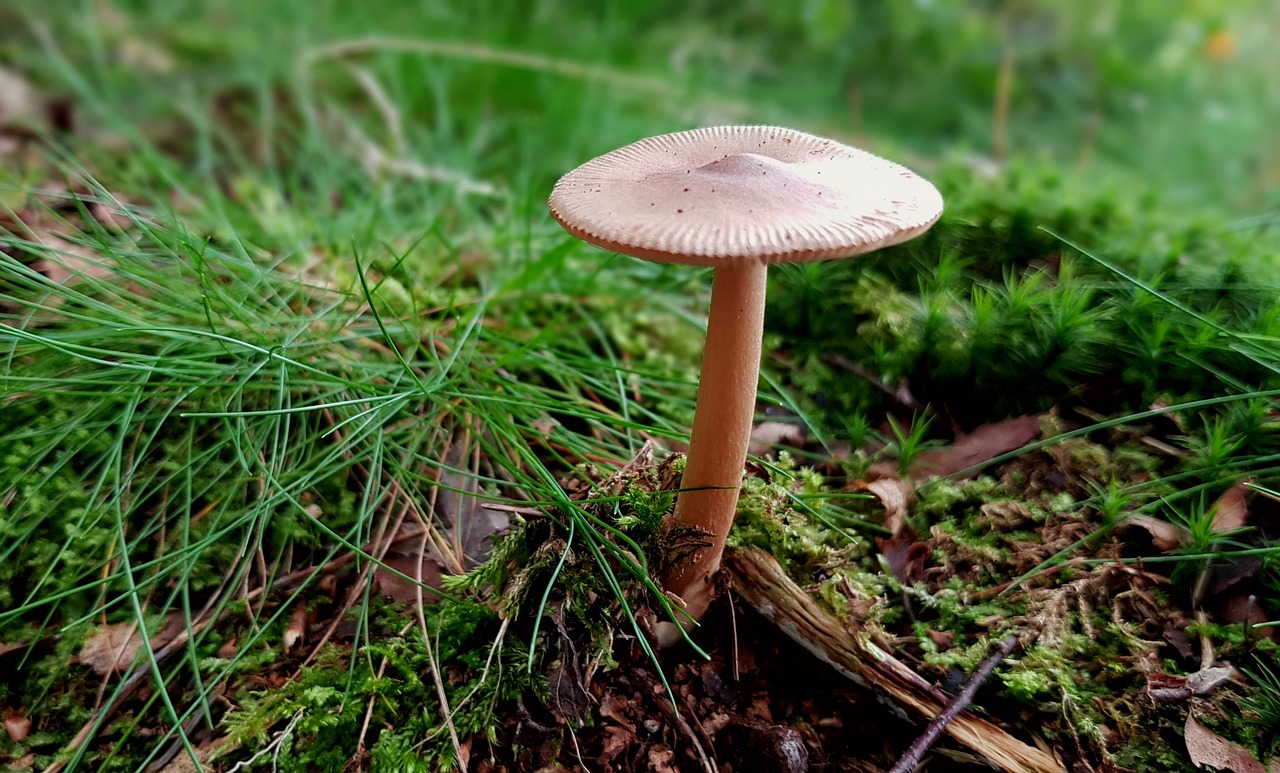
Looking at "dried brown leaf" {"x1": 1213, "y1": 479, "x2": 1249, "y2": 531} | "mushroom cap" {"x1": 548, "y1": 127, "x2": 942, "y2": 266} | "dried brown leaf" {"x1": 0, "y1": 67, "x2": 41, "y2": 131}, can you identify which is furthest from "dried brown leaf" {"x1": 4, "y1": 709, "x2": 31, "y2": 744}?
"dried brown leaf" {"x1": 0, "y1": 67, "x2": 41, "y2": 131}

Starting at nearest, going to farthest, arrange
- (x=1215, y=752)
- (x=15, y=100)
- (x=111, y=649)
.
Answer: (x=1215, y=752) < (x=111, y=649) < (x=15, y=100)

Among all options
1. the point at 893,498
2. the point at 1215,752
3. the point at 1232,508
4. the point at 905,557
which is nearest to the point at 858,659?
the point at 905,557

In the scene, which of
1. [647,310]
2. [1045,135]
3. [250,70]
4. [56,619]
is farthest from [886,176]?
[1045,135]

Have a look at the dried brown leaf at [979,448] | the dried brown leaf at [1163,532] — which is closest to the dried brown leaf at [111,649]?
the dried brown leaf at [979,448]

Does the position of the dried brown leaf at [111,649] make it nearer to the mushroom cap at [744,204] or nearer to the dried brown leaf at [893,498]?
the mushroom cap at [744,204]

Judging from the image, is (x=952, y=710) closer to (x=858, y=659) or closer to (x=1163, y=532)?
(x=858, y=659)

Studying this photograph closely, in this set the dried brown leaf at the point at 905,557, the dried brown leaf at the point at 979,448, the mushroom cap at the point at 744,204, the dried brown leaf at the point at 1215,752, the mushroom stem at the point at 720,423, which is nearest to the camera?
the mushroom cap at the point at 744,204

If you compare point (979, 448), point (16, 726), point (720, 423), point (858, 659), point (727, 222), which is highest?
point (727, 222)

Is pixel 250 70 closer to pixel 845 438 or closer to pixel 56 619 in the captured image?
pixel 56 619
